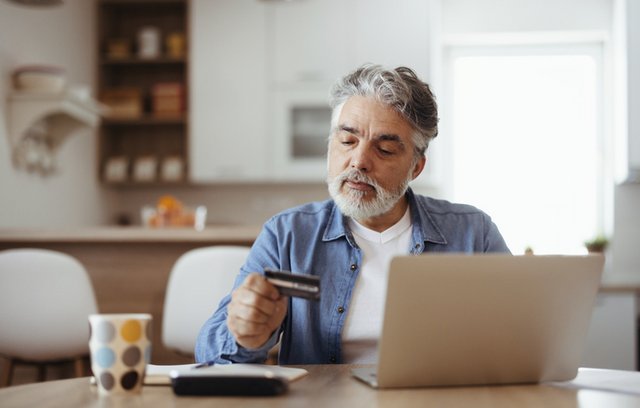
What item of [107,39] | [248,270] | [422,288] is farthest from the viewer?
[107,39]

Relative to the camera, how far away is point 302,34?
4.41 meters

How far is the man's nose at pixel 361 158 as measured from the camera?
1.62 metres

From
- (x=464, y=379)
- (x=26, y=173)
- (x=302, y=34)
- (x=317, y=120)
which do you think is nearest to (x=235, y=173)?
(x=317, y=120)

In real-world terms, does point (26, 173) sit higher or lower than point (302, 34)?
lower

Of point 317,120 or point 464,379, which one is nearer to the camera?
point 464,379

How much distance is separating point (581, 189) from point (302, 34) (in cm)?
186

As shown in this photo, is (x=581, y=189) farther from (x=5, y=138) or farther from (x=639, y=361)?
(x=5, y=138)

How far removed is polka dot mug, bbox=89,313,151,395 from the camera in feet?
3.46

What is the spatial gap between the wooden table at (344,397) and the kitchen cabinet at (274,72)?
3.33 meters

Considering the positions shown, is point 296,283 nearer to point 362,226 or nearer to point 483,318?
point 483,318

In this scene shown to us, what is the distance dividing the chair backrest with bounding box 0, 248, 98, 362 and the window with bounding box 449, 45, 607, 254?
2825 mm

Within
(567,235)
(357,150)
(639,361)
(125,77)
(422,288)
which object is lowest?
(639,361)

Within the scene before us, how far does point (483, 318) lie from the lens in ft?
3.52

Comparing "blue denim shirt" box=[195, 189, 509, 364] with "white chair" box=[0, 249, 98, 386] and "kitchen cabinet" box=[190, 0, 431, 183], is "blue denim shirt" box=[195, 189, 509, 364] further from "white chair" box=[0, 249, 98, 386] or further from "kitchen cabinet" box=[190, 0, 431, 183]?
"kitchen cabinet" box=[190, 0, 431, 183]
